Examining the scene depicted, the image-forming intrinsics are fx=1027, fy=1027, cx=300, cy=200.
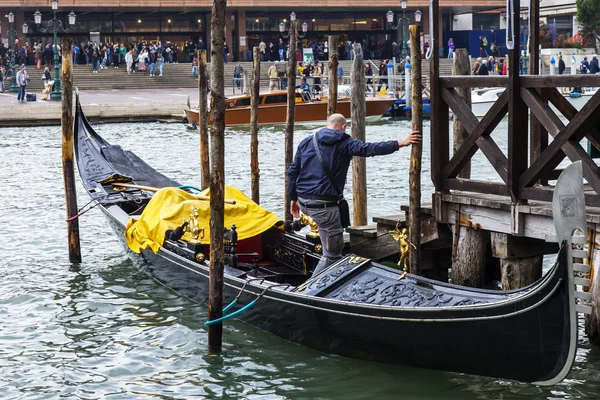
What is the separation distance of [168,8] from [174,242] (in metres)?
32.0

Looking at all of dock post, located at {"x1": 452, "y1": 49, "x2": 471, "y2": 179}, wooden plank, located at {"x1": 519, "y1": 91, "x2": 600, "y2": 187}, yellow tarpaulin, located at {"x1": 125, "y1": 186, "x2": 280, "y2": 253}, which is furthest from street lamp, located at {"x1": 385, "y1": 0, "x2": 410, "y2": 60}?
wooden plank, located at {"x1": 519, "y1": 91, "x2": 600, "y2": 187}

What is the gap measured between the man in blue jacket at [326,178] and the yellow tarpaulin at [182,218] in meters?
1.15

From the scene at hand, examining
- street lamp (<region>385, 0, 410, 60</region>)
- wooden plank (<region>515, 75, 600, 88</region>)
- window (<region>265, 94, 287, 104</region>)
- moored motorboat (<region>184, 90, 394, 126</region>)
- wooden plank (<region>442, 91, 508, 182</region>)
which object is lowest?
moored motorboat (<region>184, 90, 394, 126</region>)

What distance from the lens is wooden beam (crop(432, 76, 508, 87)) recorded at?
670cm

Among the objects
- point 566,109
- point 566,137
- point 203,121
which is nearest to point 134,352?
point 566,137

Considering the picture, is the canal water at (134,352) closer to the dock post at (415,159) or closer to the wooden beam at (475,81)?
the dock post at (415,159)

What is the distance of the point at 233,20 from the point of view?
41.4 meters

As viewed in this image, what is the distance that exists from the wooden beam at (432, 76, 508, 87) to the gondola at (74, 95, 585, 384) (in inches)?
54.7

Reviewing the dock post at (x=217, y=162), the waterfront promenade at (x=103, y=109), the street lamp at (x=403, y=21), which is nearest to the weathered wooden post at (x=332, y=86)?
the dock post at (x=217, y=162)

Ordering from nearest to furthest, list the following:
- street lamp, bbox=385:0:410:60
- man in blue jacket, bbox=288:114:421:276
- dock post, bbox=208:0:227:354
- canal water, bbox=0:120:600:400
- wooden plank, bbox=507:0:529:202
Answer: canal water, bbox=0:120:600:400 → dock post, bbox=208:0:227:354 → wooden plank, bbox=507:0:529:202 → man in blue jacket, bbox=288:114:421:276 → street lamp, bbox=385:0:410:60

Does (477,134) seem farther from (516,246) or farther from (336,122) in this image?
(336,122)

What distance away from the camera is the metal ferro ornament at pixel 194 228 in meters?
7.88

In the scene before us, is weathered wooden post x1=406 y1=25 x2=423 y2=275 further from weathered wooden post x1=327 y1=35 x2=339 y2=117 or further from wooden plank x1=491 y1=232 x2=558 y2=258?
weathered wooden post x1=327 y1=35 x2=339 y2=117

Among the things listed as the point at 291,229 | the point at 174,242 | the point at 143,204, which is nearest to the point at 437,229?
the point at 291,229
